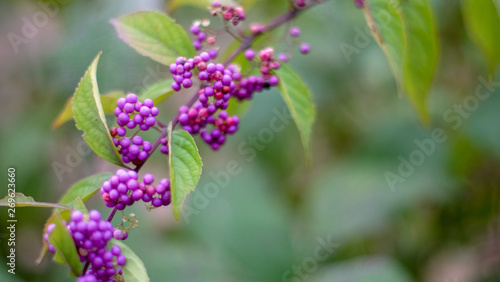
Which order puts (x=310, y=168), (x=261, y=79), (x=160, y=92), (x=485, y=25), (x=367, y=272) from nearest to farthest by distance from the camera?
1. (x=160, y=92)
2. (x=261, y=79)
3. (x=485, y=25)
4. (x=367, y=272)
5. (x=310, y=168)

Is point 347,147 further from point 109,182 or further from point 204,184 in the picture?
point 109,182

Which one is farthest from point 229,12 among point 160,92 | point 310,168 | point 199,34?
point 310,168

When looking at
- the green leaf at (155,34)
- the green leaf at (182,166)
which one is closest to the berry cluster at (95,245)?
the green leaf at (182,166)

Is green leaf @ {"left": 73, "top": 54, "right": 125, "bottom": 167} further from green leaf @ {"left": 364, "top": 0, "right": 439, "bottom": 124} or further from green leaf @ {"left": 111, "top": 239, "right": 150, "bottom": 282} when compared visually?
green leaf @ {"left": 364, "top": 0, "right": 439, "bottom": 124}

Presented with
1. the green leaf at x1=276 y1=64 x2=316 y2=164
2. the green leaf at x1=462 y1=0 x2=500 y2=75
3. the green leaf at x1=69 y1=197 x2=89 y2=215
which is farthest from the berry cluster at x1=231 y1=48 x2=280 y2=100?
the green leaf at x1=462 y1=0 x2=500 y2=75

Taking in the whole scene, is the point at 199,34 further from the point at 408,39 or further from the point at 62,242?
the point at 62,242

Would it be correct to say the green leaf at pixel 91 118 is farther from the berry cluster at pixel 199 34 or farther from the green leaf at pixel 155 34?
the berry cluster at pixel 199 34

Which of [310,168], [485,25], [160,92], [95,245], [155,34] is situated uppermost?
[155,34]
